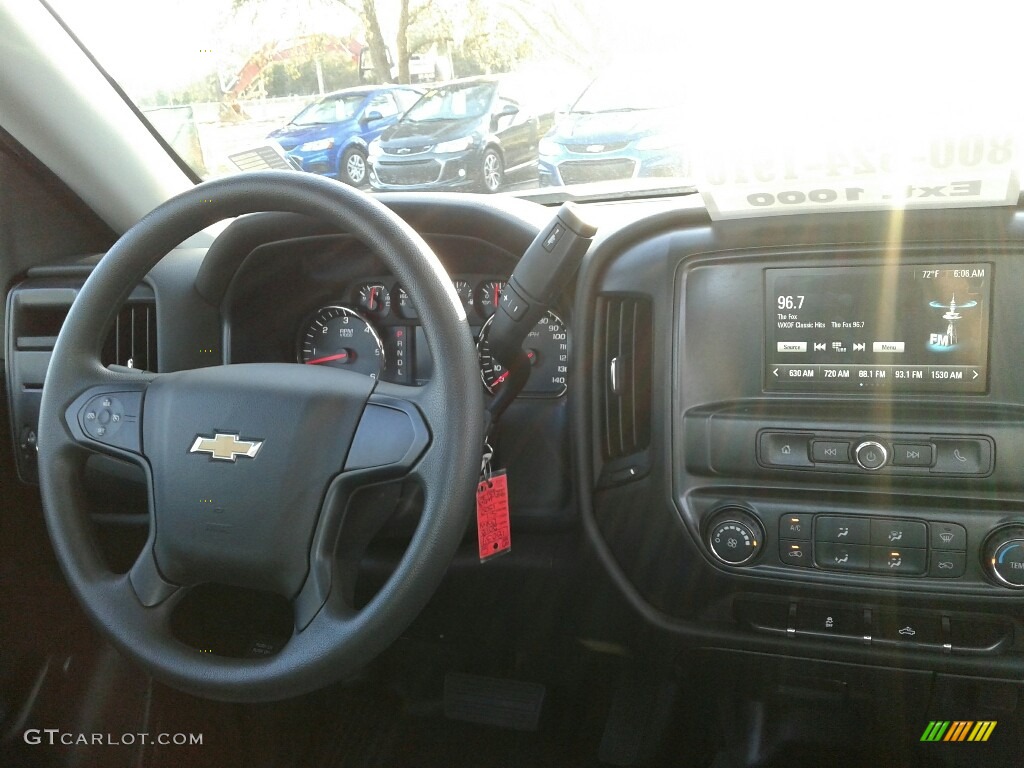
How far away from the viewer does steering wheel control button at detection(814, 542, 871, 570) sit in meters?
1.66

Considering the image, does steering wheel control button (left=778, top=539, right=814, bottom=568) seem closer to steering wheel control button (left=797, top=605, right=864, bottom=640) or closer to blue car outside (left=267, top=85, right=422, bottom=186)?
steering wheel control button (left=797, top=605, right=864, bottom=640)

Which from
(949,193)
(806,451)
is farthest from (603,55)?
(806,451)

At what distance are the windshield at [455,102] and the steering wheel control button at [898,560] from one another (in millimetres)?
1201

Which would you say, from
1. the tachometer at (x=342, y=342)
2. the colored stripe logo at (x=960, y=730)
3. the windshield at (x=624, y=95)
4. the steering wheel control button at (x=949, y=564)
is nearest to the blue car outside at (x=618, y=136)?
the windshield at (x=624, y=95)

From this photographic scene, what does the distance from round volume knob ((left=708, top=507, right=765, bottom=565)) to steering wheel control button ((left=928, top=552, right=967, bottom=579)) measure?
28 centimetres

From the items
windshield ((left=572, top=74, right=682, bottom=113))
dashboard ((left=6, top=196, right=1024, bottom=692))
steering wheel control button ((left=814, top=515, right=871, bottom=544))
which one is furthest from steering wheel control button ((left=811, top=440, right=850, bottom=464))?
windshield ((left=572, top=74, right=682, bottom=113))

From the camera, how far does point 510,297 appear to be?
5.61 ft

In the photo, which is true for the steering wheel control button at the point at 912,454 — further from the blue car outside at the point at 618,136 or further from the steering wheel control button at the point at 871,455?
the blue car outside at the point at 618,136

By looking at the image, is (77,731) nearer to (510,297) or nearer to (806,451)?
(510,297)

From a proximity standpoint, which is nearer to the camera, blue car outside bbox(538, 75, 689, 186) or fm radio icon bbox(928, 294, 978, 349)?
fm radio icon bbox(928, 294, 978, 349)

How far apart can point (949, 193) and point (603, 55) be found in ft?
2.42

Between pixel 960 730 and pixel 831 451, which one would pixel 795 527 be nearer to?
pixel 831 451

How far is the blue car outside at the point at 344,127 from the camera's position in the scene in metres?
2.15

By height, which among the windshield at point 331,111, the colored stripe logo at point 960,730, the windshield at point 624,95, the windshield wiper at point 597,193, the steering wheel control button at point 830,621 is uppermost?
the windshield at point 331,111
